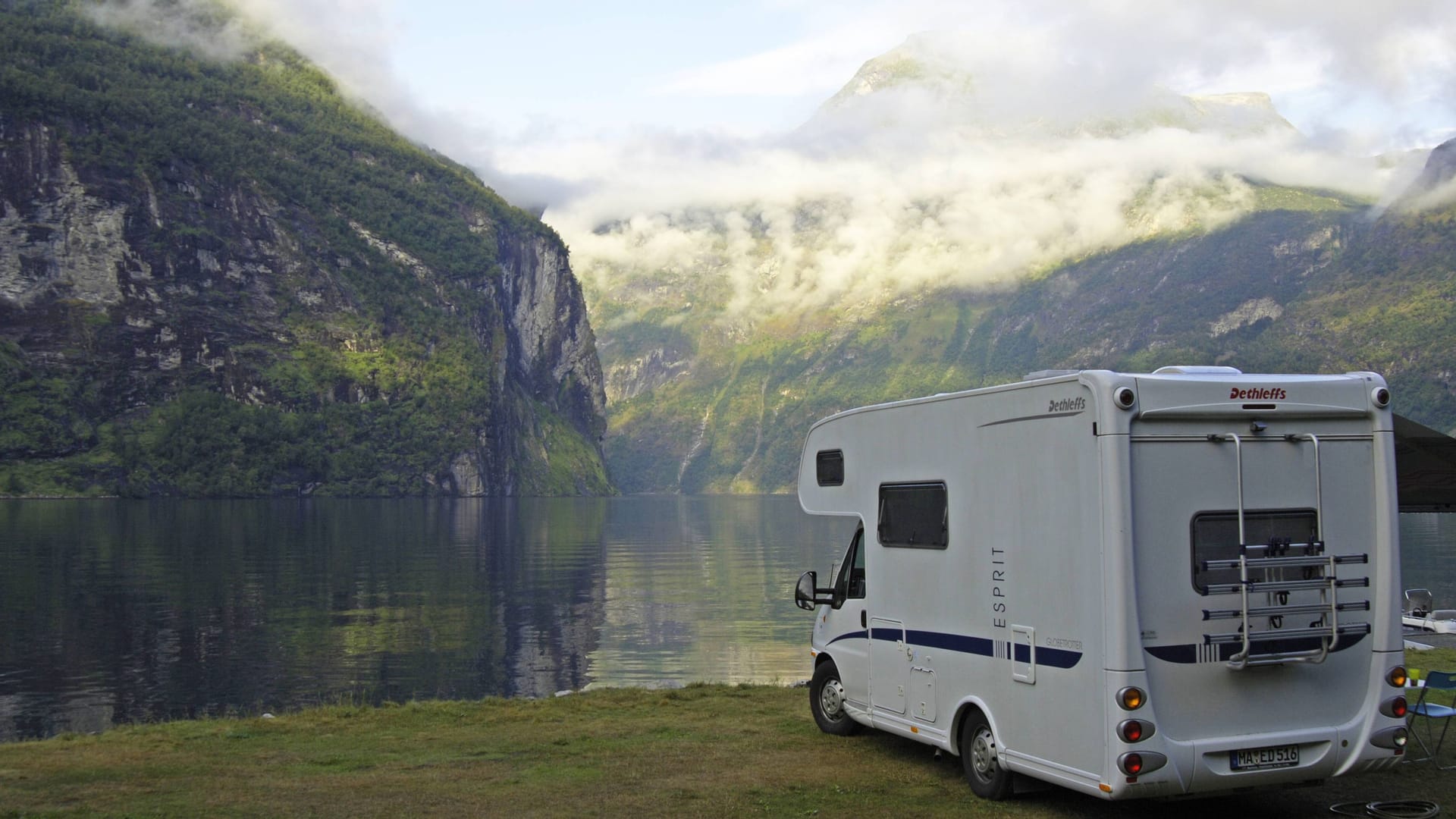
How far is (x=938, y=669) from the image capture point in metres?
12.8

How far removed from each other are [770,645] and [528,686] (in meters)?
9.80

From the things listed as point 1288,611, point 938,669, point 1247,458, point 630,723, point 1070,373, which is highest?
point 1070,373

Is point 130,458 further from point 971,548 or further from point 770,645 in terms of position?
point 971,548

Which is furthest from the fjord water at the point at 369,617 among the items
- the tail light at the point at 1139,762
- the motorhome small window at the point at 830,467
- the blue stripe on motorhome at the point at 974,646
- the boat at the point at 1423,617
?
the tail light at the point at 1139,762

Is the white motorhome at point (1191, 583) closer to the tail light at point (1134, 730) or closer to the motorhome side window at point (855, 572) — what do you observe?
the tail light at point (1134, 730)

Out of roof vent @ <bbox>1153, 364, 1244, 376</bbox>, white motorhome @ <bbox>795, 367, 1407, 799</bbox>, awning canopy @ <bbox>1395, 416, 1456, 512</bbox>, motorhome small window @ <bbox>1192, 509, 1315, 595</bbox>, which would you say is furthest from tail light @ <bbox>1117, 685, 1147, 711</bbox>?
awning canopy @ <bbox>1395, 416, 1456, 512</bbox>

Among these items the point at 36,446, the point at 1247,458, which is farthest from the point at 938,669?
the point at 36,446

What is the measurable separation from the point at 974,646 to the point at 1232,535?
2720 mm

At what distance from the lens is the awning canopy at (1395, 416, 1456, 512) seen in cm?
1898

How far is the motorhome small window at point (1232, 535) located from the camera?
34.4 ft

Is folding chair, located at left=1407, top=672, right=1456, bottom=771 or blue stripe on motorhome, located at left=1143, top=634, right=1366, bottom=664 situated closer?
blue stripe on motorhome, located at left=1143, top=634, right=1366, bottom=664

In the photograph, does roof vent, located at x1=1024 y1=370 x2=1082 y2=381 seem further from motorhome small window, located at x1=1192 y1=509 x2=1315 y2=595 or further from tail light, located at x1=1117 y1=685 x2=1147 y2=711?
tail light, located at x1=1117 y1=685 x2=1147 y2=711

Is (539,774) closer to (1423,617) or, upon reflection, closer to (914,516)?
(914,516)

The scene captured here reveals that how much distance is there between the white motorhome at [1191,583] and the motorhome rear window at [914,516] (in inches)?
37.6
